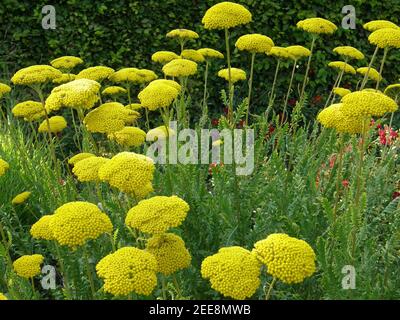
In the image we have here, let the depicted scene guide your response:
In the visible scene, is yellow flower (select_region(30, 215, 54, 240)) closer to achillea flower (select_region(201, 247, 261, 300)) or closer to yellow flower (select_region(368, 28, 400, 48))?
achillea flower (select_region(201, 247, 261, 300))

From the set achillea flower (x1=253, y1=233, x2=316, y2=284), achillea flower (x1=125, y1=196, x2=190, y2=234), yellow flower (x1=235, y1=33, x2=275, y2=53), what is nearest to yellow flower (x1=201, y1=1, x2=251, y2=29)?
yellow flower (x1=235, y1=33, x2=275, y2=53)

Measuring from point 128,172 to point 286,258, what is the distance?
0.52m

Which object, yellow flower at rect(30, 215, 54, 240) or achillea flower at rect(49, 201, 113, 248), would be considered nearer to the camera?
achillea flower at rect(49, 201, 113, 248)

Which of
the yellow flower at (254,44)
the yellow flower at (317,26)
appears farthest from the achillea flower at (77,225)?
the yellow flower at (317,26)

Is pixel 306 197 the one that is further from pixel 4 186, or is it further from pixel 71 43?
pixel 71 43

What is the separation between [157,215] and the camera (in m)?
1.59

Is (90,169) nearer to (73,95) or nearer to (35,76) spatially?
(73,95)

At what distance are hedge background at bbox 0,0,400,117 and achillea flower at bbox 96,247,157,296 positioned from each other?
393cm

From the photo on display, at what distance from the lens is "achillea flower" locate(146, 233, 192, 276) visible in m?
1.58

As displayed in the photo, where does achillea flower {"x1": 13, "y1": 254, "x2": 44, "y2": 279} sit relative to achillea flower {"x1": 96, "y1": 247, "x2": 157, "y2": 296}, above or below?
below

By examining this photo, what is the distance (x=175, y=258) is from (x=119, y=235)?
2.66 feet

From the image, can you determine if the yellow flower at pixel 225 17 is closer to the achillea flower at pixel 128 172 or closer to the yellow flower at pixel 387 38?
the yellow flower at pixel 387 38
